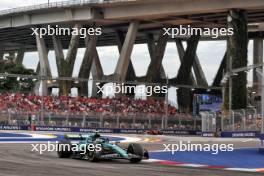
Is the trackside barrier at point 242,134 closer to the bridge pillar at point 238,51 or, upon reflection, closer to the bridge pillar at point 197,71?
the bridge pillar at point 238,51

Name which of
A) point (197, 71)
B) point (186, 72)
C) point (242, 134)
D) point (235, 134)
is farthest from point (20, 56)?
Result: point (242, 134)

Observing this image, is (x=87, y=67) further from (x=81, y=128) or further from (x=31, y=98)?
(x=81, y=128)

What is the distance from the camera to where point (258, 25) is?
8150cm

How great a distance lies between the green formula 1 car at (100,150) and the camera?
19531mm

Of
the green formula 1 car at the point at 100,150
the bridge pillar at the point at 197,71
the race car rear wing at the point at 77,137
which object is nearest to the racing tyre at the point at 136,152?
the green formula 1 car at the point at 100,150

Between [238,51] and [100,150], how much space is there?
42083mm

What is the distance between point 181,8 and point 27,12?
77.9 feet

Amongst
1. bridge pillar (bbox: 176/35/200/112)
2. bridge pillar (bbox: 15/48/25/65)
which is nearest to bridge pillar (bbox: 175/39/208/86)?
bridge pillar (bbox: 176/35/200/112)

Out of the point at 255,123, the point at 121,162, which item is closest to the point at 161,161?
the point at 121,162

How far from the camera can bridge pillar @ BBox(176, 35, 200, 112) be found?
274 ft

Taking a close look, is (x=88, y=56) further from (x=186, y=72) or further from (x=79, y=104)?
(x=186, y=72)

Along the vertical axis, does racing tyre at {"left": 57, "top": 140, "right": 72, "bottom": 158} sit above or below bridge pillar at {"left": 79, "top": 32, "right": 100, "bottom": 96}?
below

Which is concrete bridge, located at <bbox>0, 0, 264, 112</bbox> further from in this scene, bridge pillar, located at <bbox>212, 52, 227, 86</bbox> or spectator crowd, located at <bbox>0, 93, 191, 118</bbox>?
spectator crowd, located at <bbox>0, 93, 191, 118</bbox>

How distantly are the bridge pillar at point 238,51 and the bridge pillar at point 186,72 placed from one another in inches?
900
